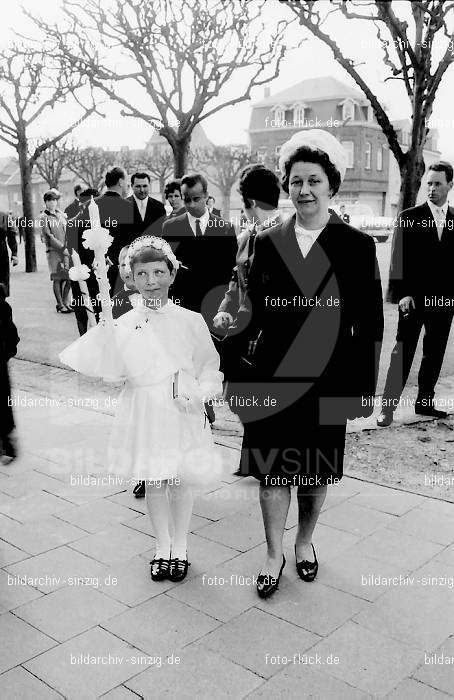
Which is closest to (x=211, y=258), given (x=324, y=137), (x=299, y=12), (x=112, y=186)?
(x=112, y=186)

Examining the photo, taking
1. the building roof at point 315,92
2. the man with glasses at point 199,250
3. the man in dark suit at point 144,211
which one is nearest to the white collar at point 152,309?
the man with glasses at point 199,250

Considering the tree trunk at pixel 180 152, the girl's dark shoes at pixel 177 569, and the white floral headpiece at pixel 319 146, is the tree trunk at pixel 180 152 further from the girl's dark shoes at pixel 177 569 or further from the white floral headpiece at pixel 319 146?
the girl's dark shoes at pixel 177 569

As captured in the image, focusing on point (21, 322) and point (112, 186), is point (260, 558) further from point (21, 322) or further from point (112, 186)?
point (21, 322)

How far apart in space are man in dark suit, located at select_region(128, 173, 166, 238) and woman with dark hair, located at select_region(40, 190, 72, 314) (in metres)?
5.81

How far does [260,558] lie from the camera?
3527 mm

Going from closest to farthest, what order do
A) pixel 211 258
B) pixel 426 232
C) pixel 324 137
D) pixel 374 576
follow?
pixel 324 137 → pixel 374 576 → pixel 211 258 → pixel 426 232

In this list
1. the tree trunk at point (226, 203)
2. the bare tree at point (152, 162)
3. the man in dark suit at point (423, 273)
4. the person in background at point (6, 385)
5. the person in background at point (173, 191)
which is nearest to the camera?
the person in background at point (6, 385)

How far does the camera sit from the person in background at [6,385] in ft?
16.6

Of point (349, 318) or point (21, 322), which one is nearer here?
point (349, 318)

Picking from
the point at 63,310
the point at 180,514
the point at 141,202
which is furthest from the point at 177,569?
the point at 63,310

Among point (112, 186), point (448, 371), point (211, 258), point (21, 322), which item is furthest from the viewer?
point (21, 322)

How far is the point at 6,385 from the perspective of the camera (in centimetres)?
529

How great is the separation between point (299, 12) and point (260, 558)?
10193mm

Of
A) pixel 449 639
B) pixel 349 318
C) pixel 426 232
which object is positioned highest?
pixel 426 232
